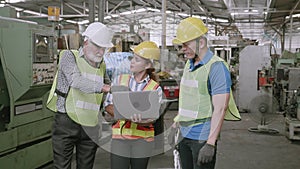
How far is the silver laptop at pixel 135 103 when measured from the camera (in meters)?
1.50

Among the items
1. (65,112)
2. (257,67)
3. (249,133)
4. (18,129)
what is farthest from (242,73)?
(65,112)

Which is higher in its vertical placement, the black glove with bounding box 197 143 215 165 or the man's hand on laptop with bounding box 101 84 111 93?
the man's hand on laptop with bounding box 101 84 111 93

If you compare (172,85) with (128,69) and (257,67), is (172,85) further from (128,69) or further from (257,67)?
(257,67)

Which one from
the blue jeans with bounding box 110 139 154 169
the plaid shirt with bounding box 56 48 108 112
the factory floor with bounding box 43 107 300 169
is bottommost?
the factory floor with bounding box 43 107 300 169

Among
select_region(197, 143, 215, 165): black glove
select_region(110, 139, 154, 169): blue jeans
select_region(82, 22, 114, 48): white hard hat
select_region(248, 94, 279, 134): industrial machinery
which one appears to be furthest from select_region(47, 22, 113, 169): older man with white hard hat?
select_region(248, 94, 279, 134): industrial machinery

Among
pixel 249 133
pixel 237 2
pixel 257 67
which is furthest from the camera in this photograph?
pixel 237 2

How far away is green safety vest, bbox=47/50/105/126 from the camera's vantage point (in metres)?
1.69

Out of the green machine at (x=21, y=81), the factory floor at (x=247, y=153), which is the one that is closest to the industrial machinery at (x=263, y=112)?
the factory floor at (x=247, y=153)

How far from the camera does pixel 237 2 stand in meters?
6.95

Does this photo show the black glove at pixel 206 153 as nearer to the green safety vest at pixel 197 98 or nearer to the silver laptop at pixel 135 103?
the green safety vest at pixel 197 98

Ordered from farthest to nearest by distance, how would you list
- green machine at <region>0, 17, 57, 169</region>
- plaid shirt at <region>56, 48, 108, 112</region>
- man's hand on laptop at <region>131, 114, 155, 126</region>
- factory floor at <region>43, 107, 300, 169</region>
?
factory floor at <region>43, 107, 300, 169</region>, green machine at <region>0, 17, 57, 169</region>, plaid shirt at <region>56, 48, 108, 112</region>, man's hand on laptop at <region>131, 114, 155, 126</region>

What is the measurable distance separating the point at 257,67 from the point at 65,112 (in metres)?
4.70

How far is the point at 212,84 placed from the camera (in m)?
1.44

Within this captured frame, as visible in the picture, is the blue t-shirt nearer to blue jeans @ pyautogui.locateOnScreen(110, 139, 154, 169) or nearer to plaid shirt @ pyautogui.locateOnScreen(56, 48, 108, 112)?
blue jeans @ pyautogui.locateOnScreen(110, 139, 154, 169)
